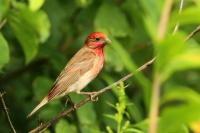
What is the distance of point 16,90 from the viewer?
29.9ft

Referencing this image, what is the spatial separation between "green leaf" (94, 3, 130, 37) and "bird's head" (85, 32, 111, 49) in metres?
0.23

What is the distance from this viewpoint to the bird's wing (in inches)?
297

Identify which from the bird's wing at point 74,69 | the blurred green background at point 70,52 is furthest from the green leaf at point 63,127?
the bird's wing at point 74,69

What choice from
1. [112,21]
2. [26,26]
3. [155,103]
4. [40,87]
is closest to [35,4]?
[26,26]

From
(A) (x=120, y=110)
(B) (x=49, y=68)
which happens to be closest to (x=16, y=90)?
(B) (x=49, y=68)

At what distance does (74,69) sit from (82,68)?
0.17 meters

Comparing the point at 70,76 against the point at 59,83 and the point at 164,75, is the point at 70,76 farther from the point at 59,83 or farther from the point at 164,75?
the point at 164,75

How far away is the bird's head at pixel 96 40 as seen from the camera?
24.7 feet

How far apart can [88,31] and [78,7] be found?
1.08 ft

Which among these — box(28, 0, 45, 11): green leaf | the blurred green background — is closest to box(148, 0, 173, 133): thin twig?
the blurred green background

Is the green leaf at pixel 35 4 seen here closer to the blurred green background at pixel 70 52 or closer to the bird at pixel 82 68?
the blurred green background at pixel 70 52

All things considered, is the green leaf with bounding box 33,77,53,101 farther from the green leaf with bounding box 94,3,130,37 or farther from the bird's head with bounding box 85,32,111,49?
the green leaf with bounding box 94,3,130,37

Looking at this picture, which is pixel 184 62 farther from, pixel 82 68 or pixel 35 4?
pixel 82 68

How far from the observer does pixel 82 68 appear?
8.23 m
